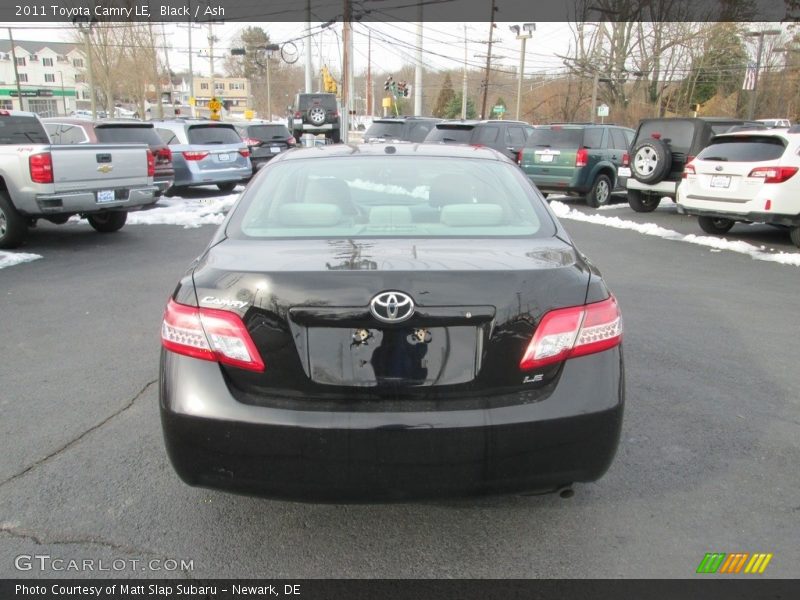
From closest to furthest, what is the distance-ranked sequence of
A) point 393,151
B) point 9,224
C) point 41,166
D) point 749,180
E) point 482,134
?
point 393,151, point 41,166, point 9,224, point 749,180, point 482,134

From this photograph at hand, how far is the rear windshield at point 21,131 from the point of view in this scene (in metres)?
8.88

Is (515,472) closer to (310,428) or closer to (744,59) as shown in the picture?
(310,428)

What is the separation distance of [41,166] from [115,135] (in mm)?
4708

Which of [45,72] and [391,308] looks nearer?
[391,308]

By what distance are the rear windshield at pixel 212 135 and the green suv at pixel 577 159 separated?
22.4ft

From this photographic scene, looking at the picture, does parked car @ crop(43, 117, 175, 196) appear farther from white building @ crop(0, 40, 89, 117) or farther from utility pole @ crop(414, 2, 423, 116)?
white building @ crop(0, 40, 89, 117)

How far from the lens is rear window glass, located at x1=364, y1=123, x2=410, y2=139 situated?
754 inches

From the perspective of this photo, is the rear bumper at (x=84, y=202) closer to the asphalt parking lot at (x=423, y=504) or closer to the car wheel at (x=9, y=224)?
the car wheel at (x=9, y=224)

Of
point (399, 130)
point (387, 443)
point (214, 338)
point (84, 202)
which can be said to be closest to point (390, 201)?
point (214, 338)

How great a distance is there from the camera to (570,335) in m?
2.28

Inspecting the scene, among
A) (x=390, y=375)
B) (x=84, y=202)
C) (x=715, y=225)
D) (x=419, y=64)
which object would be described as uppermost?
(x=419, y=64)

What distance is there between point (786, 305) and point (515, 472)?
553cm

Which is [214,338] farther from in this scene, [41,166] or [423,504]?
[41,166]


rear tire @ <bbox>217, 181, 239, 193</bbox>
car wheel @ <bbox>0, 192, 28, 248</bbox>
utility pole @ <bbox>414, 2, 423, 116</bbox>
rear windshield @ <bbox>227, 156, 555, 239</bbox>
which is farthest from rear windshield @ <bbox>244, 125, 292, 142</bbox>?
utility pole @ <bbox>414, 2, 423, 116</bbox>
